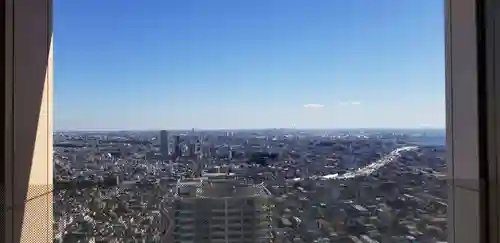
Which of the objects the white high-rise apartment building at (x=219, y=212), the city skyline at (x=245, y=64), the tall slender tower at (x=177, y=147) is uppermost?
the city skyline at (x=245, y=64)

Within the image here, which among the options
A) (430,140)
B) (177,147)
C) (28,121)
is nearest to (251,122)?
(177,147)

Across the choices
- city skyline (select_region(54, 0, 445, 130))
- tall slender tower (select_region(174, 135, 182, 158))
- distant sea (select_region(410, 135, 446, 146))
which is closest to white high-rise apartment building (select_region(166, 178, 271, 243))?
tall slender tower (select_region(174, 135, 182, 158))

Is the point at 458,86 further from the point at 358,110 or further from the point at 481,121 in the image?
the point at 358,110

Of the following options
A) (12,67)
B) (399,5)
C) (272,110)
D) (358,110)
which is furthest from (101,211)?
(399,5)

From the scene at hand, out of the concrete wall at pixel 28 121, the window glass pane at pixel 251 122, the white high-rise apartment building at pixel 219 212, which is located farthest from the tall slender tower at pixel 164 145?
the concrete wall at pixel 28 121

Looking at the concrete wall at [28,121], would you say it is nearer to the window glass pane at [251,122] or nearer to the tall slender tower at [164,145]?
the window glass pane at [251,122]

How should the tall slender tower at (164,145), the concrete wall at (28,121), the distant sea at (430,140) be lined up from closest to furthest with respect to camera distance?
the concrete wall at (28,121) < the distant sea at (430,140) < the tall slender tower at (164,145)

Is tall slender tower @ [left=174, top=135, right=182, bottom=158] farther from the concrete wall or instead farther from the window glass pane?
the concrete wall
